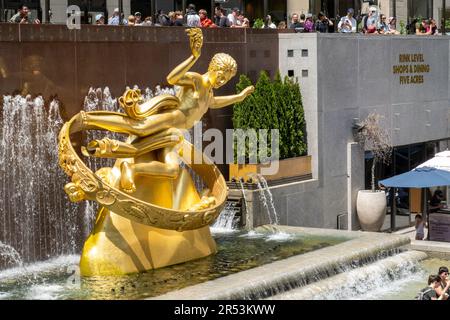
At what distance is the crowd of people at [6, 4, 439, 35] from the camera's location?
22875 millimetres

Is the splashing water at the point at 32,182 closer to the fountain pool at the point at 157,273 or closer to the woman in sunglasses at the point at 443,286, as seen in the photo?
the fountain pool at the point at 157,273

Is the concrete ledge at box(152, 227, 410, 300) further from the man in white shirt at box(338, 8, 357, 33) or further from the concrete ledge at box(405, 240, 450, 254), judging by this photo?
the man in white shirt at box(338, 8, 357, 33)

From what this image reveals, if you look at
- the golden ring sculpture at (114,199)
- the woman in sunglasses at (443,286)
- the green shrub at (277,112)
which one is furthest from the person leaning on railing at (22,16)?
the woman in sunglasses at (443,286)

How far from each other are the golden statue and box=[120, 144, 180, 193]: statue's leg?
16 mm

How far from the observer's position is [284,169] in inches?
949

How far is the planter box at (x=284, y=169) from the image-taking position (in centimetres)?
2331

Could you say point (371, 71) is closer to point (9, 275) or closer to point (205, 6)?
point (205, 6)

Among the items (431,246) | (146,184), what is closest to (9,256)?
(146,184)

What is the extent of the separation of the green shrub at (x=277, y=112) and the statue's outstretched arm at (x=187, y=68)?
5.07 metres

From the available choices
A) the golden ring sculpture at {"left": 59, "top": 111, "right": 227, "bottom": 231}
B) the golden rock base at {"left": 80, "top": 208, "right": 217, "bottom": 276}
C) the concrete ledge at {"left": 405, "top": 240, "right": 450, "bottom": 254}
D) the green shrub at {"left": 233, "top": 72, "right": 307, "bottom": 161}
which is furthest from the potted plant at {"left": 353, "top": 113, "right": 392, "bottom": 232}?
the golden rock base at {"left": 80, "top": 208, "right": 217, "bottom": 276}

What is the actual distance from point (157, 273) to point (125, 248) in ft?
2.14
